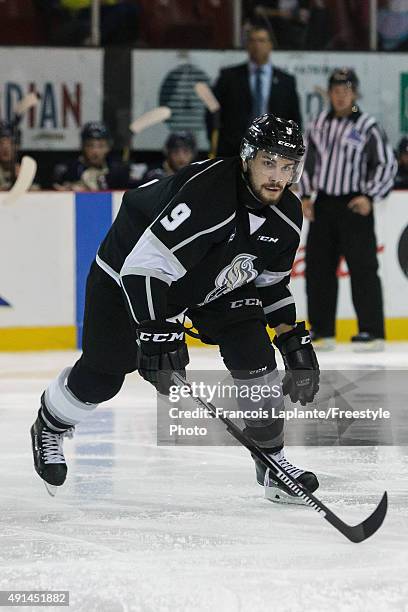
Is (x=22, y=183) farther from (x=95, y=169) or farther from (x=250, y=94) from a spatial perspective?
(x=250, y=94)

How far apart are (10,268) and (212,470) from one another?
2.76 m

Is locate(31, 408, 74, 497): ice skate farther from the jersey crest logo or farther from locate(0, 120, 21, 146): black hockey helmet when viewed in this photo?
locate(0, 120, 21, 146): black hockey helmet

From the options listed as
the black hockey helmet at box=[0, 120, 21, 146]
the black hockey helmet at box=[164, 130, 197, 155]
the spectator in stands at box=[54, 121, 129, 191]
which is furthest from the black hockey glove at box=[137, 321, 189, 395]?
the black hockey helmet at box=[0, 120, 21, 146]

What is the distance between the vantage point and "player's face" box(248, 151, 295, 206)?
3.19 m

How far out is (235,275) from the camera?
332 centimetres

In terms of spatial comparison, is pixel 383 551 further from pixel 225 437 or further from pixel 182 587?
pixel 225 437

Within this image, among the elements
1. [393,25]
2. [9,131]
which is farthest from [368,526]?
[393,25]

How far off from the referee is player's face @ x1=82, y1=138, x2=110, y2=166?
101 cm

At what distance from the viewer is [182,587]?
2.66 m

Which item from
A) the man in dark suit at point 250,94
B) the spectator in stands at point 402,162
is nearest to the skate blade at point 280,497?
the man in dark suit at point 250,94

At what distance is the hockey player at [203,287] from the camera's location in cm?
317

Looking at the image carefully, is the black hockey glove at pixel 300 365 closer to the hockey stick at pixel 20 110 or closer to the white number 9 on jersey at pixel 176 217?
the white number 9 on jersey at pixel 176 217

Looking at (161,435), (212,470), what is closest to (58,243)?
(161,435)

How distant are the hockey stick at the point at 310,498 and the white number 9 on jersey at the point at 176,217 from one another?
13.0 inches
